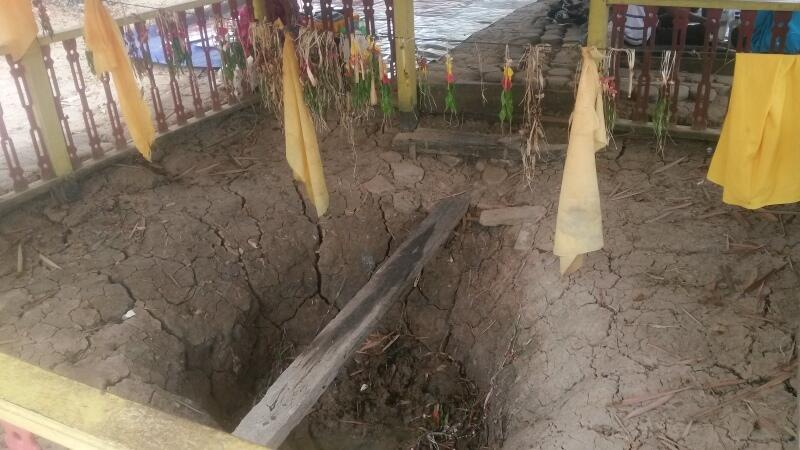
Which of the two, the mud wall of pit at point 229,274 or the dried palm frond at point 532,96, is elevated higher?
the dried palm frond at point 532,96

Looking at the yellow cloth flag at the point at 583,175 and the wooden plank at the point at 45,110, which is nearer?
the yellow cloth flag at the point at 583,175

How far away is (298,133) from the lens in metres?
4.38

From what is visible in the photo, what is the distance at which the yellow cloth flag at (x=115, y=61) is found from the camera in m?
4.51

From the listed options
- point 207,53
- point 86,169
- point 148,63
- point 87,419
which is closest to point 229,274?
point 86,169

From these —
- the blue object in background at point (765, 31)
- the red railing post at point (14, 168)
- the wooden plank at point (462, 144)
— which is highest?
the blue object in background at point (765, 31)

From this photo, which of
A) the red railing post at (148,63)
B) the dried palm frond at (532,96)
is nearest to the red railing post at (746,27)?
the dried palm frond at (532,96)

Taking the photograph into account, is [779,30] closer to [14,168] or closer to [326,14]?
[326,14]

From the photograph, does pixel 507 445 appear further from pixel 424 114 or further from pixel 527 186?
pixel 424 114

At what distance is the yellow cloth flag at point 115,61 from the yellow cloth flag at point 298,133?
119cm

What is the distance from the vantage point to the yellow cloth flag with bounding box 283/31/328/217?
4184 millimetres

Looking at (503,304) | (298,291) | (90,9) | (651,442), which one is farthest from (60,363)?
(651,442)

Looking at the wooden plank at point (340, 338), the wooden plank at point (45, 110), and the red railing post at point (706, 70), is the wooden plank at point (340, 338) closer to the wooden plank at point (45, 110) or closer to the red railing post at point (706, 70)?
the red railing post at point (706, 70)

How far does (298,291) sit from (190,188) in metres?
1.21

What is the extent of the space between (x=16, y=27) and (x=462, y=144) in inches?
126
